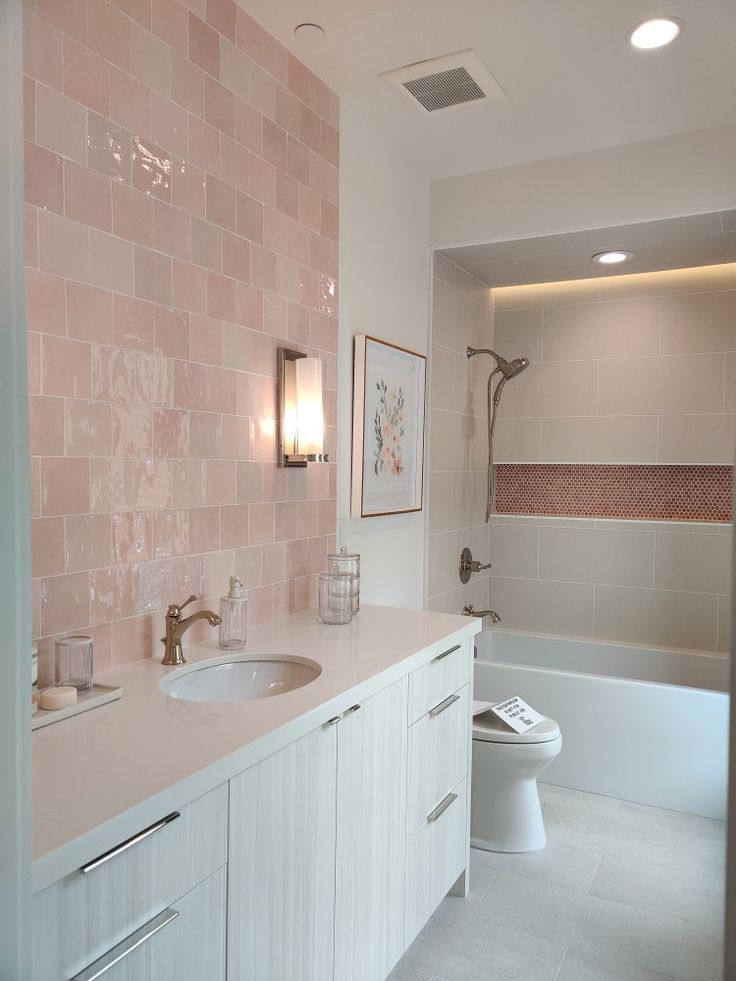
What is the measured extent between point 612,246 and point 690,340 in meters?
0.79

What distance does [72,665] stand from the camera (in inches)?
59.6

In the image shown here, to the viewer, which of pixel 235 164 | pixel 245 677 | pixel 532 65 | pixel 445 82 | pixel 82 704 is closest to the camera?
pixel 82 704

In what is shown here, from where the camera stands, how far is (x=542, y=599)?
4.17 m

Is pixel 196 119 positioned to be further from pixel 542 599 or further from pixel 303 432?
pixel 542 599

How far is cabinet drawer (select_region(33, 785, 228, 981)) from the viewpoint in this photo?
94cm

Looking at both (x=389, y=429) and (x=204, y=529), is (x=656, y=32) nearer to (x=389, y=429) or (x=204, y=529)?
(x=389, y=429)

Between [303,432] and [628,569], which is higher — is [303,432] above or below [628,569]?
above

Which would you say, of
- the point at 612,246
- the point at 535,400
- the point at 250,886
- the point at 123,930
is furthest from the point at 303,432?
the point at 535,400

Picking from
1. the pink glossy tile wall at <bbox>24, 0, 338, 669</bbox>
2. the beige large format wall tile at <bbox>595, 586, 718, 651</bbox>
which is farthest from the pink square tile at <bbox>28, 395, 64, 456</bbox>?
the beige large format wall tile at <bbox>595, 586, 718, 651</bbox>

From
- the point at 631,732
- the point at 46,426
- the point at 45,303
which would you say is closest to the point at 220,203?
the point at 45,303

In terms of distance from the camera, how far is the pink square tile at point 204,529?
1.97m

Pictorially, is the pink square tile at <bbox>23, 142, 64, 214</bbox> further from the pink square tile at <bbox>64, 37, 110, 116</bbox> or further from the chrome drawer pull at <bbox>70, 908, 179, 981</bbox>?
the chrome drawer pull at <bbox>70, 908, 179, 981</bbox>

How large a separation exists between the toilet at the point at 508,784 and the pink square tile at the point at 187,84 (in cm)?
217

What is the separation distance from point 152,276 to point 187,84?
0.55m
